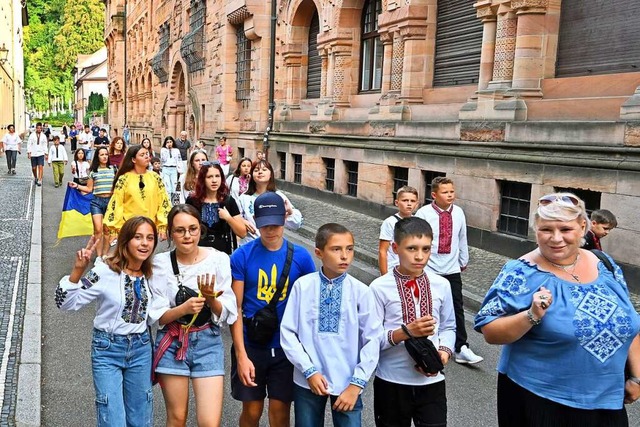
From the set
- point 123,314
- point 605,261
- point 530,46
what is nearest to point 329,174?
point 530,46

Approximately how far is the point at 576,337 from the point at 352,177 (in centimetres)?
1507

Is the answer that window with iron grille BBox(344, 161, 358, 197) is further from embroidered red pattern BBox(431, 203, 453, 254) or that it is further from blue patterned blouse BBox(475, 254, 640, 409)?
blue patterned blouse BBox(475, 254, 640, 409)

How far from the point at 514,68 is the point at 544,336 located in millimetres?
9344

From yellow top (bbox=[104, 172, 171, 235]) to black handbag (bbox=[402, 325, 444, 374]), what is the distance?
4.58m

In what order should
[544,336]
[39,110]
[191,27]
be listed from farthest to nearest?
[39,110]
[191,27]
[544,336]

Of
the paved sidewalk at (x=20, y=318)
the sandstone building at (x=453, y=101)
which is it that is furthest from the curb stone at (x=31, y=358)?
the sandstone building at (x=453, y=101)

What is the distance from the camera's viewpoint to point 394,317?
349 cm

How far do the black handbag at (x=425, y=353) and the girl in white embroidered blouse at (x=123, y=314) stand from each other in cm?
146

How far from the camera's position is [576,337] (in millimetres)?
2707

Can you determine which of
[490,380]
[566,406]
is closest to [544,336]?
[566,406]

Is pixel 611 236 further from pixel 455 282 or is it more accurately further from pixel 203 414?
pixel 203 414

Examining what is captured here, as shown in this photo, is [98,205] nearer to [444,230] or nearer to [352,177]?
[444,230]

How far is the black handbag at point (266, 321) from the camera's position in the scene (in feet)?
12.4

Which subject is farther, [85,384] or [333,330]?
[85,384]
